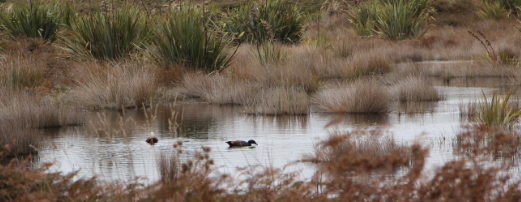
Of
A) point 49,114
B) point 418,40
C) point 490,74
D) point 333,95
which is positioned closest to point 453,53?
point 418,40

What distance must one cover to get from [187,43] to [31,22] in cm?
746

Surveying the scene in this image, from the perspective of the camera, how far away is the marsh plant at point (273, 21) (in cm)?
2039

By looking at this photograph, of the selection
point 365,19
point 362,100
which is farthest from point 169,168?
point 365,19

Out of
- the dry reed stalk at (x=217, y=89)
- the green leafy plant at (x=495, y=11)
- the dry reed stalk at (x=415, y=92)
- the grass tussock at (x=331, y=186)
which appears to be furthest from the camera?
the green leafy plant at (x=495, y=11)

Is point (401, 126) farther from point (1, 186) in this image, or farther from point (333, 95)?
point (1, 186)

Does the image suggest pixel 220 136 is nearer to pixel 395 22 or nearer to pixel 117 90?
pixel 117 90

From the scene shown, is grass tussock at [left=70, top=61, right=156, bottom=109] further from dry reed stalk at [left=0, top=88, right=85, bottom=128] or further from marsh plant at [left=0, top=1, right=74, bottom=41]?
marsh plant at [left=0, top=1, right=74, bottom=41]

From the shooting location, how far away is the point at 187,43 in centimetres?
1378

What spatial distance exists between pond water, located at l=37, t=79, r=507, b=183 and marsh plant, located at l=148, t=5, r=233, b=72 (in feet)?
7.29

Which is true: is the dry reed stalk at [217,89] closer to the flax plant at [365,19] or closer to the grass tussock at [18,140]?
the grass tussock at [18,140]

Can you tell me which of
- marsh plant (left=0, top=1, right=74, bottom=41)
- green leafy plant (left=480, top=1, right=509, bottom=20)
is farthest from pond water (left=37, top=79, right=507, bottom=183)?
green leafy plant (left=480, top=1, right=509, bottom=20)

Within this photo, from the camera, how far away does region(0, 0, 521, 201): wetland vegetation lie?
4.14 m

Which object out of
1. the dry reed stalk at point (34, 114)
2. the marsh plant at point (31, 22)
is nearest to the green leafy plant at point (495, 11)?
the marsh plant at point (31, 22)

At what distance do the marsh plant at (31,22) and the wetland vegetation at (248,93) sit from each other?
0.05m
